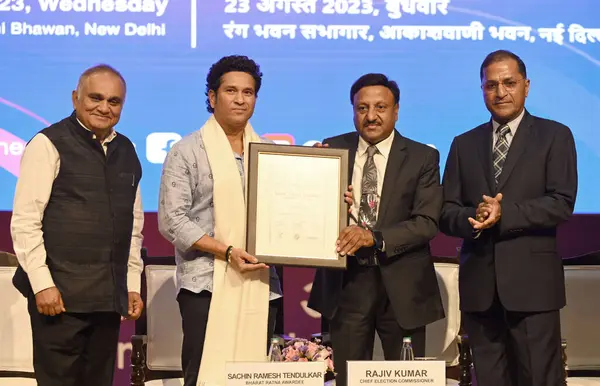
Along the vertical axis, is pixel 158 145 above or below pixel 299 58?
below

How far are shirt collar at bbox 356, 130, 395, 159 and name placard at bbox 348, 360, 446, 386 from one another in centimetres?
103

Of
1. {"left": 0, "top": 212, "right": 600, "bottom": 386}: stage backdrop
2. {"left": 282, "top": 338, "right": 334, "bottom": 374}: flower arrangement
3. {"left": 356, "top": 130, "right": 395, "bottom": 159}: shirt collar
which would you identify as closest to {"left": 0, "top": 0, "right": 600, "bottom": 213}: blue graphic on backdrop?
{"left": 0, "top": 212, "right": 600, "bottom": 386}: stage backdrop

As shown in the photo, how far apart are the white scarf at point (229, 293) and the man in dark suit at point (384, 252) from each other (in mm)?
322

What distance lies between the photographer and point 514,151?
3.14 m

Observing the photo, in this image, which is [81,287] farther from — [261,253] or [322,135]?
[322,135]

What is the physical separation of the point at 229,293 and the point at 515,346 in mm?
1082

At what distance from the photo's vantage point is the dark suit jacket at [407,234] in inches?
123

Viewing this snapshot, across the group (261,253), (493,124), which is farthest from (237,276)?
(493,124)

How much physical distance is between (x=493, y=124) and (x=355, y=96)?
0.55m

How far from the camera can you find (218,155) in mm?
3045

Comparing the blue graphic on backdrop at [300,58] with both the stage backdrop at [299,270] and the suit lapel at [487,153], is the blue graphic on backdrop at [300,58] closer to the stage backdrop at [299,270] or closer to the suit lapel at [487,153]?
the stage backdrop at [299,270]

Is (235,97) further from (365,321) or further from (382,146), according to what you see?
(365,321)

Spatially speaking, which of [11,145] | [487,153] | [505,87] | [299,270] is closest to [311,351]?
[487,153]

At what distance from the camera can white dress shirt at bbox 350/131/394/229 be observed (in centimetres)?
321
